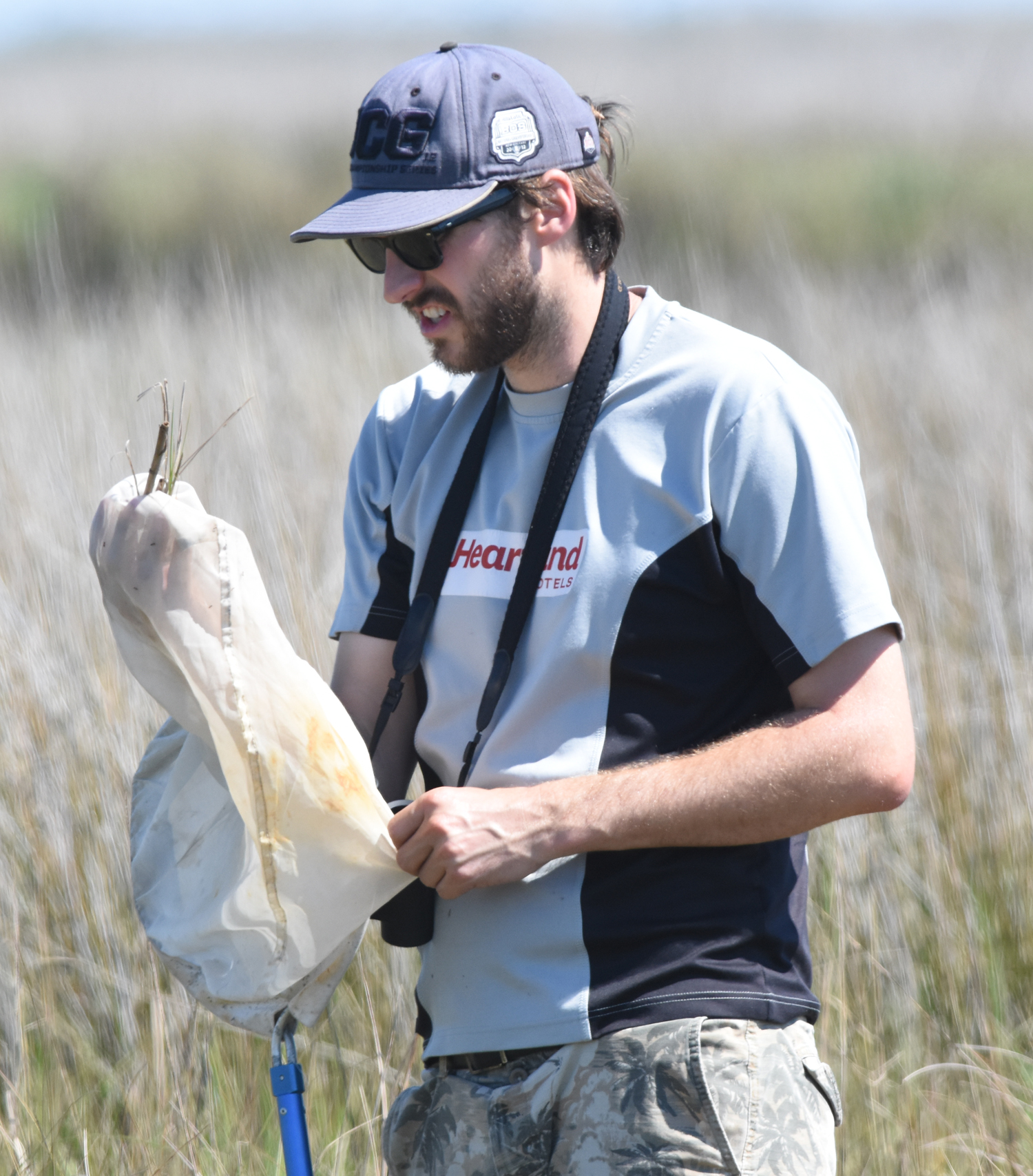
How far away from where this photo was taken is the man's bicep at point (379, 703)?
168 centimetres

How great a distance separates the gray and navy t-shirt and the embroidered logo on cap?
27cm

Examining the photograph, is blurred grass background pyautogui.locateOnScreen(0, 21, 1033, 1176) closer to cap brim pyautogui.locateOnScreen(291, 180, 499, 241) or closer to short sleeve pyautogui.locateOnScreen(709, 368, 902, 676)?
cap brim pyautogui.locateOnScreen(291, 180, 499, 241)

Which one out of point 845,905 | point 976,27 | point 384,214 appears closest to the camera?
point 384,214

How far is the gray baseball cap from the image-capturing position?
1.55 meters

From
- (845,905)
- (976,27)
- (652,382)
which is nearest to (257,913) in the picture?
(652,382)

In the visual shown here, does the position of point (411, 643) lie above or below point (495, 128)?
below

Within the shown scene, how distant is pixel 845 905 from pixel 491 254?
5.37 feet

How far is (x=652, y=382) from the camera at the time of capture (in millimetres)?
1481

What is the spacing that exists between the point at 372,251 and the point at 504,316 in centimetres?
21

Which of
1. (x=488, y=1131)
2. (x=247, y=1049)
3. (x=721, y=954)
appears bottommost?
(x=247, y=1049)

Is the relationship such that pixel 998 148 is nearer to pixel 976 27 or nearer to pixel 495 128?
pixel 495 128

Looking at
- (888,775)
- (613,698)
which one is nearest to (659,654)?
(613,698)

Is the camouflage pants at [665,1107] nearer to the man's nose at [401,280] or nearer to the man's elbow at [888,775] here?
the man's elbow at [888,775]

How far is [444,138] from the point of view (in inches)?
61.4
